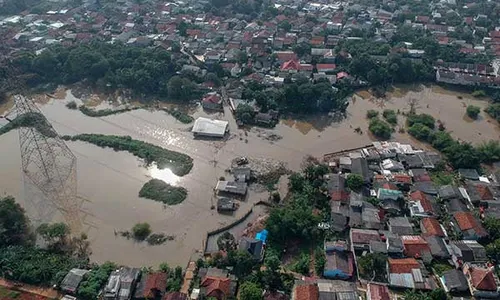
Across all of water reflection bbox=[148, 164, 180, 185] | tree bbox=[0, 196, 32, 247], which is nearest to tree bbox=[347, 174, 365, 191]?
water reflection bbox=[148, 164, 180, 185]

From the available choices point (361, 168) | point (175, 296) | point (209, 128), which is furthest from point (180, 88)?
point (175, 296)

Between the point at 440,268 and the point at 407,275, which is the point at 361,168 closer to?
the point at 440,268

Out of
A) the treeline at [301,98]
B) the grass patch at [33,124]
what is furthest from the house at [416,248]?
the grass patch at [33,124]

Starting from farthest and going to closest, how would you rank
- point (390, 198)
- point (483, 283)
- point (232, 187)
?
point (232, 187), point (390, 198), point (483, 283)

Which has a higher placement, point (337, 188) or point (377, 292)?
point (377, 292)

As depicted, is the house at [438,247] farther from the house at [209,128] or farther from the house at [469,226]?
the house at [209,128]

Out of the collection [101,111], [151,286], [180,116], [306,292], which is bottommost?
[101,111]

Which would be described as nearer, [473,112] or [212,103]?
[473,112]

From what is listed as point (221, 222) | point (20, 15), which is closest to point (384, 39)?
point (221, 222)
